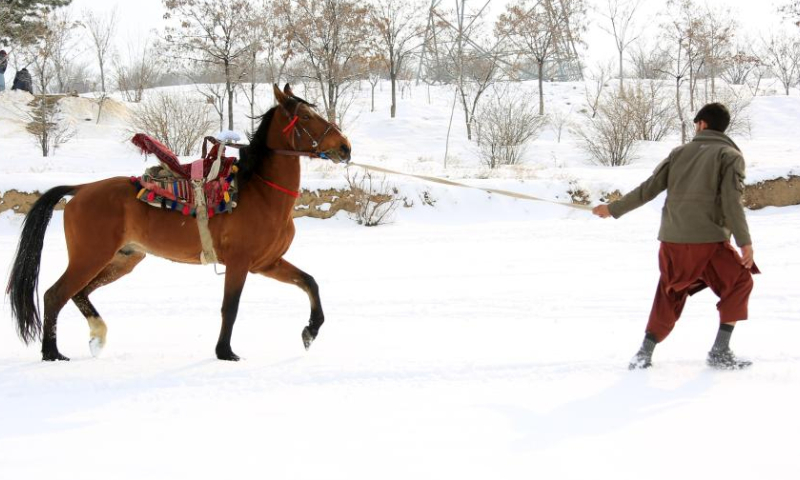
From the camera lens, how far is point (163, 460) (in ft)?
10.1

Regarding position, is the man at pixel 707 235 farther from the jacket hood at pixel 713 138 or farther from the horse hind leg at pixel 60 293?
the horse hind leg at pixel 60 293

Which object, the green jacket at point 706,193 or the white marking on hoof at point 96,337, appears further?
the white marking on hoof at point 96,337

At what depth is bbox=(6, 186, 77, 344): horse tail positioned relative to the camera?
515cm

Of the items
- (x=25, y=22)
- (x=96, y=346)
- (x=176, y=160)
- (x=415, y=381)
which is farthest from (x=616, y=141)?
(x=25, y=22)

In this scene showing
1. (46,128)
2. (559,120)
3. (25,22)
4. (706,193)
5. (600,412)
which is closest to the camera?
(600,412)

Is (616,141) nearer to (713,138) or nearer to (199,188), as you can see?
(713,138)

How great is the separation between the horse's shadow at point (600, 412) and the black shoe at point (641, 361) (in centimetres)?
20

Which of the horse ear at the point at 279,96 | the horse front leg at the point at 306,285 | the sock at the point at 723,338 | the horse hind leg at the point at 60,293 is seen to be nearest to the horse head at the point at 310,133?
the horse ear at the point at 279,96

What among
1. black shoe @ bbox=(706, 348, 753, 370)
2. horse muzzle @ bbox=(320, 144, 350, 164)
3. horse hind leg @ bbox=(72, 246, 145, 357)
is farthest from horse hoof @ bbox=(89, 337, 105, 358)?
black shoe @ bbox=(706, 348, 753, 370)

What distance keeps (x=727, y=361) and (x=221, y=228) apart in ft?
11.9

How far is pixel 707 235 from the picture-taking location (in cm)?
425

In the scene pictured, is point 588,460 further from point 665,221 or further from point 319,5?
point 319,5

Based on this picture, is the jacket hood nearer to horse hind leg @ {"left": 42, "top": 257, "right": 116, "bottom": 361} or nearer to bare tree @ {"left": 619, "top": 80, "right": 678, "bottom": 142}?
horse hind leg @ {"left": 42, "top": 257, "right": 116, "bottom": 361}

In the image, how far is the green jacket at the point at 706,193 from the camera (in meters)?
4.17
